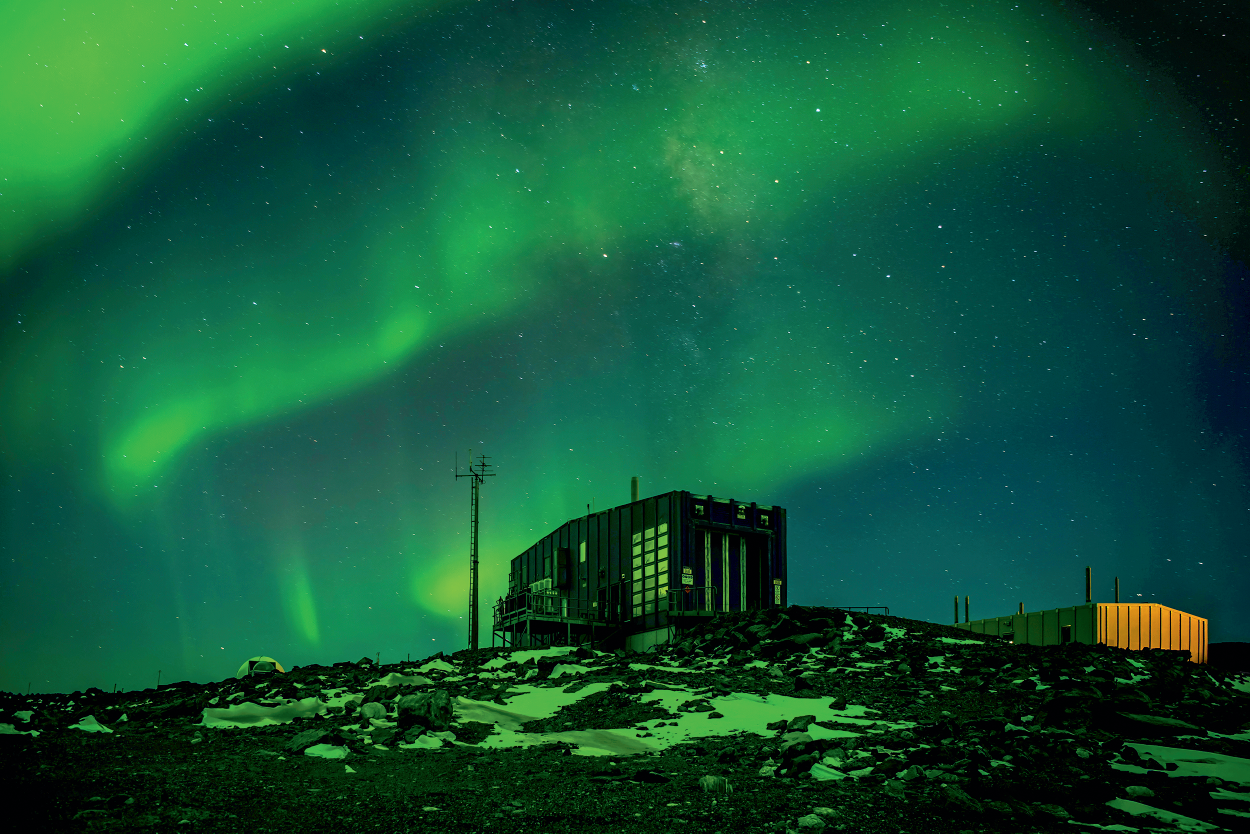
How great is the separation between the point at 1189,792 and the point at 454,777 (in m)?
9.32

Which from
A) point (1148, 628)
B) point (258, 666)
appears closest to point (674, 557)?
point (258, 666)

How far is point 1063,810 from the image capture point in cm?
954

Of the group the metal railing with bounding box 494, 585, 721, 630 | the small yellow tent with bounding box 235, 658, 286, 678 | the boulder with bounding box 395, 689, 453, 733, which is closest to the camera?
the boulder with bounding box 395, 689, 453, 733

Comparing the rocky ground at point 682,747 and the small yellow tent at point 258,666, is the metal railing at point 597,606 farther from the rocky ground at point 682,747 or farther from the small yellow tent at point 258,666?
the small yellow tent at point 258,666

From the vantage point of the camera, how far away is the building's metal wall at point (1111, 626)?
32625mm

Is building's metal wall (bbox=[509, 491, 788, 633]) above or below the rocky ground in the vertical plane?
above

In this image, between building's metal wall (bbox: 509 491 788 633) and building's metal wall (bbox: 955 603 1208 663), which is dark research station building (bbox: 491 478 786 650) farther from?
building's metal wall (bbox: 955 603 1208 663)

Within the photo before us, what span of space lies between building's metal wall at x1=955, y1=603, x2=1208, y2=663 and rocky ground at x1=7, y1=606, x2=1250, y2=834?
1191 centimetres

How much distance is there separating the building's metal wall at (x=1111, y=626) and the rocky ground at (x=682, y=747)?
11.9 meters

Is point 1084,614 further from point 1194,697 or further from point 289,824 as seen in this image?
point 289,824

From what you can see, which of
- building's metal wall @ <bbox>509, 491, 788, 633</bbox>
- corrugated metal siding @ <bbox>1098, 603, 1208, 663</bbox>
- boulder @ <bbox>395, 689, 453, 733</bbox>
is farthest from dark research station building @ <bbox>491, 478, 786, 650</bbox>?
boulder @ <bbox>395, 689, 453, 733</bbox>

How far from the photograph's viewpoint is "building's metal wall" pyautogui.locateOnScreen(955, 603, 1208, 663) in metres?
32.6

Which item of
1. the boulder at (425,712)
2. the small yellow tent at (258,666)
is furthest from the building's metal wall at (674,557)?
the boulder at (425,712)

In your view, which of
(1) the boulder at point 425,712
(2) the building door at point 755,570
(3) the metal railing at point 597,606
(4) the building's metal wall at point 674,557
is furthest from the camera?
(2) the building door at point 755,570
